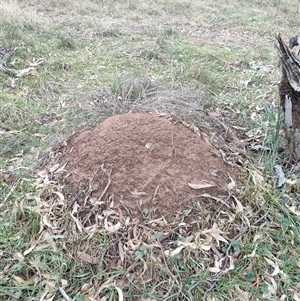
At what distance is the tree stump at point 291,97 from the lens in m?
2.40

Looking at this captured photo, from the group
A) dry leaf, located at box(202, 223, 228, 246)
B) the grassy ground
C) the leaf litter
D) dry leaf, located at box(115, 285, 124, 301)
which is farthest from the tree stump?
dry leaf, located at box(115, 285, 124, 301)

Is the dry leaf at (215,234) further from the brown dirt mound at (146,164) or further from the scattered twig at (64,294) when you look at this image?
the scattered twig at (64,294)

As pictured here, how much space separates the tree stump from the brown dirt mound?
1.67 ft

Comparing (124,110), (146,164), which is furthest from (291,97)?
(124,110)

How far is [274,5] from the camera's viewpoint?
8.31m

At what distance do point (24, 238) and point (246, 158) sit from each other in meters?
1.45

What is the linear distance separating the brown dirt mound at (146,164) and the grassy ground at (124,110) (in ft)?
0.59

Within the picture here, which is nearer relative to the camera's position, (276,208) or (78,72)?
(276,208)

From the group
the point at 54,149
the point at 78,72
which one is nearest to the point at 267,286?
the point at 54,149

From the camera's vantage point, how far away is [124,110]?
9.83 feet

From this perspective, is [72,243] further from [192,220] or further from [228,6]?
[228,6]

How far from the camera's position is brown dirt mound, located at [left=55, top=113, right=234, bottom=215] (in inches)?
80.0

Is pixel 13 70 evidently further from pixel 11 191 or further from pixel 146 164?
pixel 146 164

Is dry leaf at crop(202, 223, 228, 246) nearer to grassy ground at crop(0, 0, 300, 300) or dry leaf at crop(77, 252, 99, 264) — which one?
grassy ground at crop(0, 0, 300, 300)
